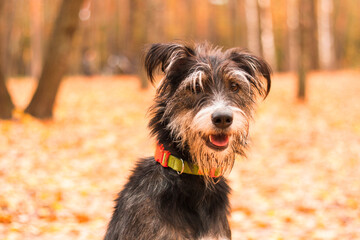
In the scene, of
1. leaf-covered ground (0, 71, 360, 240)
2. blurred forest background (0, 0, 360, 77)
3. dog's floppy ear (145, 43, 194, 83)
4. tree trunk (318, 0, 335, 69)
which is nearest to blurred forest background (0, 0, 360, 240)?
leaf-covered ground (0, 71, 360, 240)

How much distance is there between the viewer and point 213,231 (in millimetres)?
A: 3139

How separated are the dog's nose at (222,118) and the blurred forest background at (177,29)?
48.0 ft

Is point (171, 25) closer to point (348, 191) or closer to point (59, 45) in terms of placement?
point (59, 45)

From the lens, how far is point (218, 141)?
325 centimetres

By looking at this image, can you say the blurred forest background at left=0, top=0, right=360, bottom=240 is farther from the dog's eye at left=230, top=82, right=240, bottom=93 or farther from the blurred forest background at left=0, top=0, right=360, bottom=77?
the blurred forest background at left=0, top=0, right=360, bottom=77

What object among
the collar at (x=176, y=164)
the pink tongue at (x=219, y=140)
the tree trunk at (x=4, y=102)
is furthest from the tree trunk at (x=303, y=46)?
the collar at (x=176, y=164)

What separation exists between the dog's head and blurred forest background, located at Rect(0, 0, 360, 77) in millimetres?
14294

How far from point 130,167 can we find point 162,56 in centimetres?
163

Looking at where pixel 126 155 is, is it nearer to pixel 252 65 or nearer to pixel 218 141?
pixel 252 65

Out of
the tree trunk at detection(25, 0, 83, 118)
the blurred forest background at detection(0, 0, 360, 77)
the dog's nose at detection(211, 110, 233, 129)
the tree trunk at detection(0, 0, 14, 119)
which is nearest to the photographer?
the dog's nose at detection(211, 110, 233, 129)

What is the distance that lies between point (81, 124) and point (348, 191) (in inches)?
302

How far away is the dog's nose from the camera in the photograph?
3051mm

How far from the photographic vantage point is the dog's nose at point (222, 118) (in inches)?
120

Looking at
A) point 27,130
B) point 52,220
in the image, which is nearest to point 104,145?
point 27,130
